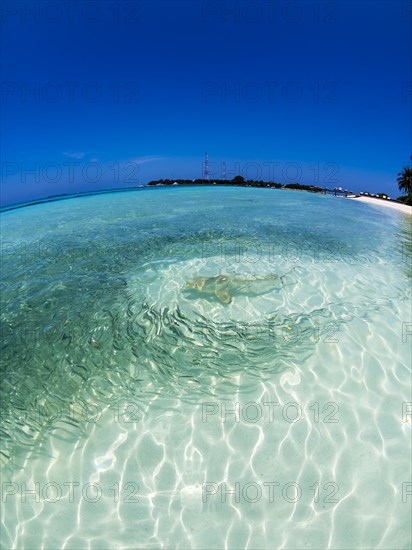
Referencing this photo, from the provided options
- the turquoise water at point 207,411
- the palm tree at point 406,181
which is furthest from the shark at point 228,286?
the palm tree at point 406,181

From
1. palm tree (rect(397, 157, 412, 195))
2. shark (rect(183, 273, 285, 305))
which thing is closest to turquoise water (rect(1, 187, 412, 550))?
shark (rect(183, 273, 285, 305))

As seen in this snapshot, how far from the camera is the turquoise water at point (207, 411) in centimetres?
198

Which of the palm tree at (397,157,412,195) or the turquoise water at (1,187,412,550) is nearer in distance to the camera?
the turquoise water at (1,187,412,550)

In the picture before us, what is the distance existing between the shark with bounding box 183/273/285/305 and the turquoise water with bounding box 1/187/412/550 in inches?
1.3

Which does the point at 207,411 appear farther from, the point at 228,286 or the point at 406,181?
the point at 406,181

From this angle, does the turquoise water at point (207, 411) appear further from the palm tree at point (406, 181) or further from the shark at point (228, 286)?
the palm tree at point (406, 181)

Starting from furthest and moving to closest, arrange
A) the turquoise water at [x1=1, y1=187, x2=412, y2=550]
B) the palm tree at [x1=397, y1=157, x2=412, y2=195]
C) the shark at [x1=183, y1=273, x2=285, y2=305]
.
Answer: the palm tree at [x1=397, y1=157, x2=412, y2=195], the shark at [x1=183, y1=273, x2=285, y2=305], the turquoise water at [x1=1, y1=187, x2=412, y2=550]

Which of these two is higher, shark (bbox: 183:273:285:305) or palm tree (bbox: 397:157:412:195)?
palm tree (bbox: 397:157:412:195)

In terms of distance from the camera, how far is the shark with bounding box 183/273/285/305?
14.7 feet

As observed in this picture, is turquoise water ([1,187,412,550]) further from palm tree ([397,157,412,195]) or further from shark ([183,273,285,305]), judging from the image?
palm tree ([397,157,412,195])

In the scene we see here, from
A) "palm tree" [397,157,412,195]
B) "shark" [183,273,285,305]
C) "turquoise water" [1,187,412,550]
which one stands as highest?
"palm tree" [397,157,412,195]

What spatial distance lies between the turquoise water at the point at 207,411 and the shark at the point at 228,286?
1.3 inches

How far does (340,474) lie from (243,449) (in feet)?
2.51

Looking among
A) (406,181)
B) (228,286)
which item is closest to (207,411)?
(228,286)
